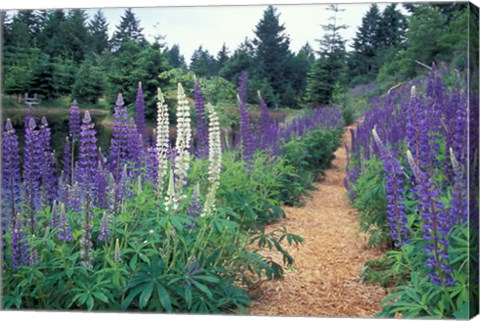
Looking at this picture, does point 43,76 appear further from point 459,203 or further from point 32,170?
point 459,203

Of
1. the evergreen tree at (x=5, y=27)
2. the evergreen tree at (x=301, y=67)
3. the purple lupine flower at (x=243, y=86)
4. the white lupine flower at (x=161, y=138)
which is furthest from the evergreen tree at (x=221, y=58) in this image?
the evergreen tree at (x=5, y=27)

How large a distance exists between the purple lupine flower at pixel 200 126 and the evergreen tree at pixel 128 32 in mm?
663

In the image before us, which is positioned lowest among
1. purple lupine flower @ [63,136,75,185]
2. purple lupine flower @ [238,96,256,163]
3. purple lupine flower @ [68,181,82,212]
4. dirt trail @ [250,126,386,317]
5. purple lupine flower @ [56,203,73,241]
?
dirt trail @ [250,126,386,317]

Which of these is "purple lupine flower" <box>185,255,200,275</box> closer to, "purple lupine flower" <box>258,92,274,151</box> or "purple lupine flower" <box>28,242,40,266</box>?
"purple lupine flower" <box>28,242,40,266</box>

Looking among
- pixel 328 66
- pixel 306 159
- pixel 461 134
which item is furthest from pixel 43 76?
pixel 461 134

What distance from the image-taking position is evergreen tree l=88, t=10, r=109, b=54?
495 centimetres

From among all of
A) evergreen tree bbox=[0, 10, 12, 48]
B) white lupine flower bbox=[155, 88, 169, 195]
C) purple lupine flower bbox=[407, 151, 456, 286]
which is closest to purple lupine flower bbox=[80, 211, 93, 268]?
white lupine flower bbox=[155, 88, 169, 195]

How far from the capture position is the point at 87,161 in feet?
14.0

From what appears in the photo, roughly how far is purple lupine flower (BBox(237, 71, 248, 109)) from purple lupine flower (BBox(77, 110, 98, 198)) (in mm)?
1245

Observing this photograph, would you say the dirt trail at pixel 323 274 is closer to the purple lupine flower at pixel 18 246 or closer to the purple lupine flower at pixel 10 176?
the purple lupine flower at pixel 18 246

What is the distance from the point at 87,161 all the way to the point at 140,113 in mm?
677

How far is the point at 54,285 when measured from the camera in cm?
431

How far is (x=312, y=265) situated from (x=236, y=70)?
1.72 m

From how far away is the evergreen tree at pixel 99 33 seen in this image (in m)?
4.95
